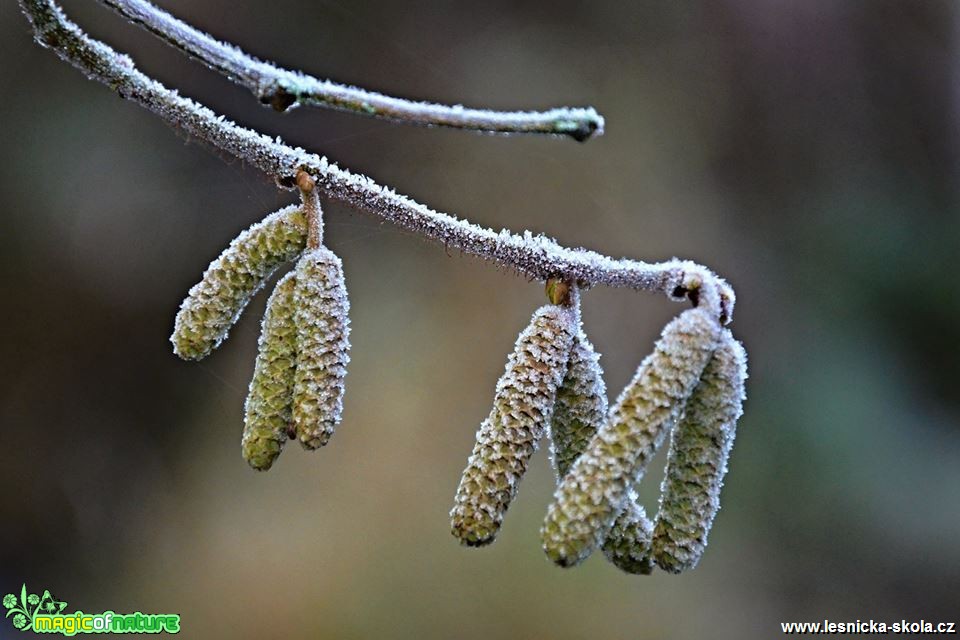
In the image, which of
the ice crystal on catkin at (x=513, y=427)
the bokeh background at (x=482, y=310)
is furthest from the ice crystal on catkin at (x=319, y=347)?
the bokeh background at (x=482, y=310)

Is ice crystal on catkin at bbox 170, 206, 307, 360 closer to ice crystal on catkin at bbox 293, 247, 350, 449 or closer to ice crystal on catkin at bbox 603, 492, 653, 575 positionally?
ice crystal on catkin at bbox 293, 247, 350, 449

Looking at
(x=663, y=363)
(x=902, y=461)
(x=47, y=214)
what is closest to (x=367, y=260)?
(x=47, y=214)

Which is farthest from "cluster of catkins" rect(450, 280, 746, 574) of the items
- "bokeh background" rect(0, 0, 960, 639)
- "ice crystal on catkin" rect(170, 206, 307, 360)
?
"bokeh background" rect(0, 0, 960, 639)

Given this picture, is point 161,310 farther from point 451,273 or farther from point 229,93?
point 451,273

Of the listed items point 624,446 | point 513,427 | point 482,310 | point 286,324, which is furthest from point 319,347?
point 482,310

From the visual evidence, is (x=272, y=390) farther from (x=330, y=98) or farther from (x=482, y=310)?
(x=482, y=310)

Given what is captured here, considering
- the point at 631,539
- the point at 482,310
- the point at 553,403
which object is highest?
the point at 482,310

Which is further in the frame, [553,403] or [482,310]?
[482,310]
